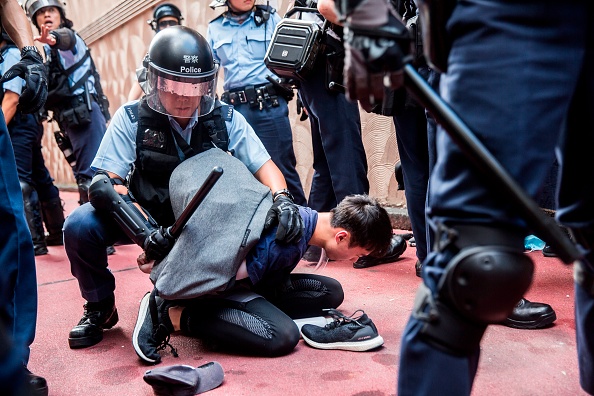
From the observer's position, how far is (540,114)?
2.91 ft

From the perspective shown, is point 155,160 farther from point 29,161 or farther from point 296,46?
point 29,161

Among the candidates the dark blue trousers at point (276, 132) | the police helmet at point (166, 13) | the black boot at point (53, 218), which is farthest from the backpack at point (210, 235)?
the police helmet at point (166, 13)

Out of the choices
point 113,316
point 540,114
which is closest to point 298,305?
point 113,316

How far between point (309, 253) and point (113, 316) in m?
1.35

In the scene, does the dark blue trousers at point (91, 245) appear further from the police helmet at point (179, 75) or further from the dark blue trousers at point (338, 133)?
the dark blue trousers at point (338, 133)

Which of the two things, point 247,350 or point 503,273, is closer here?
point 503,273

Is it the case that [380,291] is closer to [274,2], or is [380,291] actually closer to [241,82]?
[241,82]

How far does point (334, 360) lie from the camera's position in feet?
6.56

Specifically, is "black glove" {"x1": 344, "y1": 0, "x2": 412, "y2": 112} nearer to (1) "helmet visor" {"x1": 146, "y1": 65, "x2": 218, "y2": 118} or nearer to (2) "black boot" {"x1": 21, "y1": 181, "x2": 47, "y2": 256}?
(1) "helmet visor" {"x1": 146, "y1": 65, "x2": 218, "y2": 118}

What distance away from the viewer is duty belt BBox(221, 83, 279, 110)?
12.0 ft

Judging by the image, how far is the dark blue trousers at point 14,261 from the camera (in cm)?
157

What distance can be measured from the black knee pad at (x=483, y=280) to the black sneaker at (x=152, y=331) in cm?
137

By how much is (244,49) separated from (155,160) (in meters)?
1.66

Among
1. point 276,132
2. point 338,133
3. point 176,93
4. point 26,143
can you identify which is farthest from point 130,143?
point 26,143
